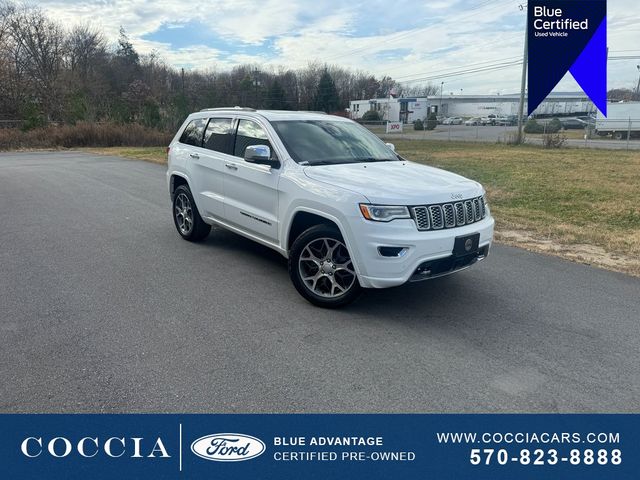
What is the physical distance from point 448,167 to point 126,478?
16205 mm

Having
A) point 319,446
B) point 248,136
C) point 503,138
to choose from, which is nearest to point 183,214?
point 248,136

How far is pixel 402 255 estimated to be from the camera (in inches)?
171

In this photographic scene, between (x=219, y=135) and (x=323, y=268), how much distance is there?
Answer: 9.13 ft

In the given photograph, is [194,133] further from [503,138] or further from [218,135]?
[503,138]

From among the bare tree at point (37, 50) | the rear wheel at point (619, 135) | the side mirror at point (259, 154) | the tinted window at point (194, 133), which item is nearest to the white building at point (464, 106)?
the rear wheel at point (619, 135)

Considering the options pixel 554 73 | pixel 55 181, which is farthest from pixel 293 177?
pixel 554 73

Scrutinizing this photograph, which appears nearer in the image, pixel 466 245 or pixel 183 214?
pixel 466 245

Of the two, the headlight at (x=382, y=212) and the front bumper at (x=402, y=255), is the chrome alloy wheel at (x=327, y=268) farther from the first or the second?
the headlight at (x=382, y=212)

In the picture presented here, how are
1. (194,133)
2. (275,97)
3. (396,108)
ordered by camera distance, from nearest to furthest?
(194,133) → (275,97) → (396,108)

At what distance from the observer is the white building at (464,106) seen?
78.9 metres

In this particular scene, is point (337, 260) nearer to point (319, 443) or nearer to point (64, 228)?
point (319, 443)

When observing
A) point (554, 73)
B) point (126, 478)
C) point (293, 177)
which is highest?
point (554, 73)

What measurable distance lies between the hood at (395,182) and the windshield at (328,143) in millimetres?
251

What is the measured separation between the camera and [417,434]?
303 cm
